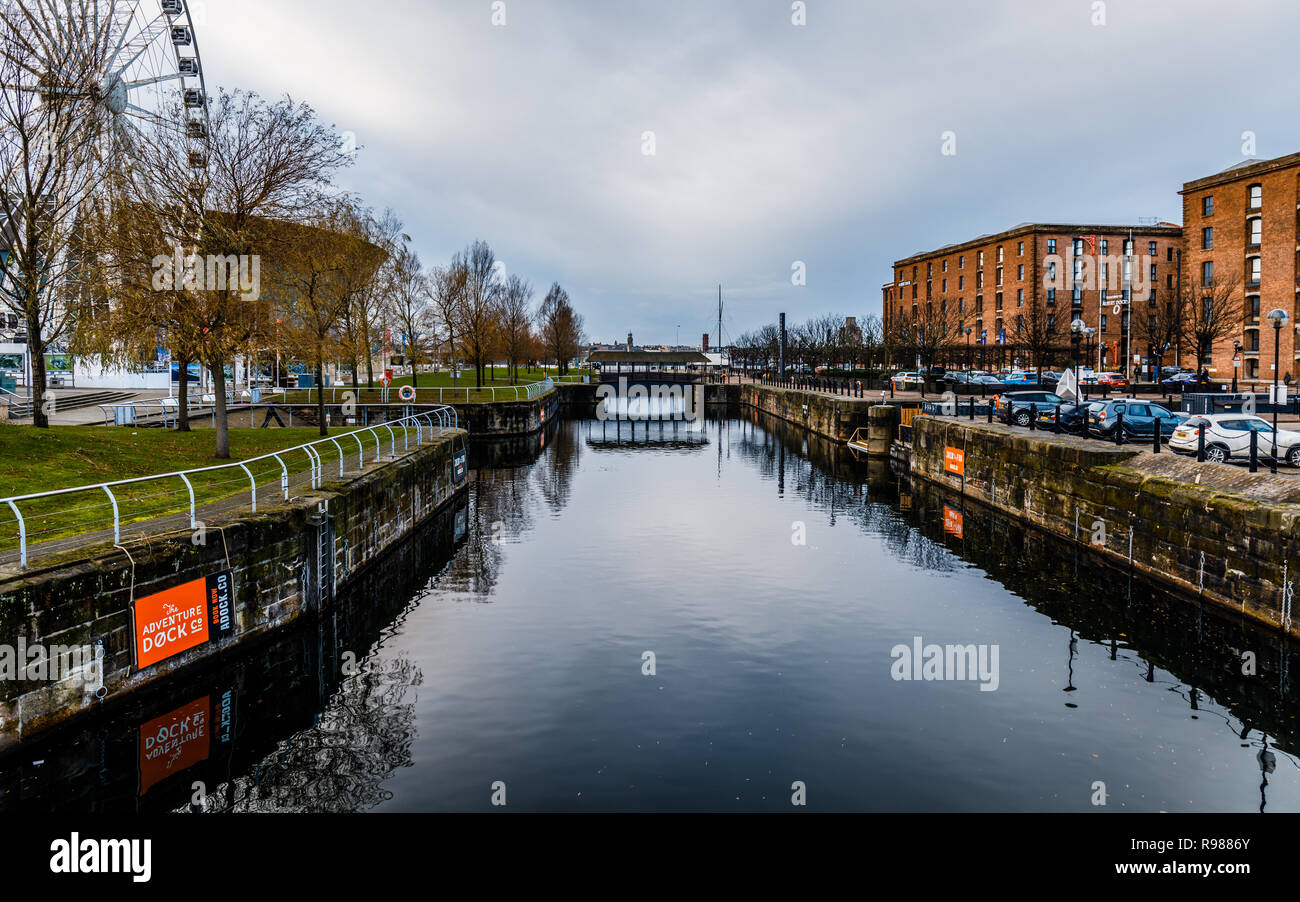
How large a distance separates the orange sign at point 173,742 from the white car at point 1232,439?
22.5 m

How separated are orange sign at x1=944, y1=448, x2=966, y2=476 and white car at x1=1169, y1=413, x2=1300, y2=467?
8.31 meters

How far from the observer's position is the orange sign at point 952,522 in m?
25.0

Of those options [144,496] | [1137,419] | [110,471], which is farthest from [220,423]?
[1137,419]

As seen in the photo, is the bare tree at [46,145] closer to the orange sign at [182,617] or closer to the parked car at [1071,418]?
the orange sign at [182,617]

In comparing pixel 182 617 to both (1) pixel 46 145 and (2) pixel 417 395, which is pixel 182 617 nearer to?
(1) pixel 46 145

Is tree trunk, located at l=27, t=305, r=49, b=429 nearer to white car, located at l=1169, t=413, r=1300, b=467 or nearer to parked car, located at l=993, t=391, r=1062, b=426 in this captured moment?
white car, located at l=1169, t=413, r=1300, b=467

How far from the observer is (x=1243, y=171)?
6122 centimetres

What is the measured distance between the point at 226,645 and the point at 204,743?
268cm

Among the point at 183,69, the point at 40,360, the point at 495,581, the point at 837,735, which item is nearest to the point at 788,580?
the point at 495,581

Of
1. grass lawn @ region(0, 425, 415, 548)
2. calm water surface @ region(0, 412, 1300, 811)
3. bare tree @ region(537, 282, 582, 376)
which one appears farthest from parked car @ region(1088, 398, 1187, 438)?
bare tree @ region(537, 282, 582, 376)

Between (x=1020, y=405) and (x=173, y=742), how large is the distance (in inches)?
1435

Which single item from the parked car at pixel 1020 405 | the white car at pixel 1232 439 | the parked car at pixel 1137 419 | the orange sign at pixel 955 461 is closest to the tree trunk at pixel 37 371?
the orange sign at pixel 955 461

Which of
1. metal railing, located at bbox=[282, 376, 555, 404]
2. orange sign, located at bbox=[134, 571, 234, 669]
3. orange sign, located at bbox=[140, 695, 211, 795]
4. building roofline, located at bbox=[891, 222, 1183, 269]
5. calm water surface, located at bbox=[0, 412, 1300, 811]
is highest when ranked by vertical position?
building roofline, located at bbox=[891, 222, 1183, 269]

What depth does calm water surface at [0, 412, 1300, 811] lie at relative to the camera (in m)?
9.38
